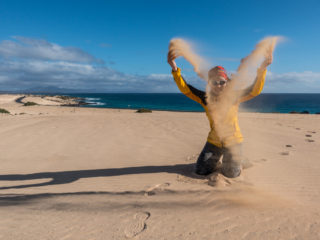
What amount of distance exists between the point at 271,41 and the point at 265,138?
4906mm

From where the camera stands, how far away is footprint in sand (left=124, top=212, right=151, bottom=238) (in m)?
2.41

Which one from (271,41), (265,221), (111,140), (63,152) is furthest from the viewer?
(111,140)

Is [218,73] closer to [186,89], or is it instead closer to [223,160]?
[186,89]

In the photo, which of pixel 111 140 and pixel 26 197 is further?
pixel 111 140

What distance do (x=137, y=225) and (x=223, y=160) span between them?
1.89 m

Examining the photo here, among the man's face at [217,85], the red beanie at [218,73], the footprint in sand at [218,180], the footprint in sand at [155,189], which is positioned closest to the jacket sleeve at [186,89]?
the man's face at [217,85]

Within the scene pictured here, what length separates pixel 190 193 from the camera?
3.26m

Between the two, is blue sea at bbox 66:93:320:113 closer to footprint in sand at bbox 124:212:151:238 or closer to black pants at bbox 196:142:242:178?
black pants at bbox 196:142:242:178

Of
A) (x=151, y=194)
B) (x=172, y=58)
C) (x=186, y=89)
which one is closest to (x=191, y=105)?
(x=186, y=89)

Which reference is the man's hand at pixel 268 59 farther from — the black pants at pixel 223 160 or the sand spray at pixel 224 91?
the black pants at pixel 223 160

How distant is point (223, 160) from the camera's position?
12.3 feet

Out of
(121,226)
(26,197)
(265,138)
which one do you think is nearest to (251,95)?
(121,226)

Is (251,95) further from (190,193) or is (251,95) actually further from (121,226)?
(121,226)

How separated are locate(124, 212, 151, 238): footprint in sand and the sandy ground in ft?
0.04
